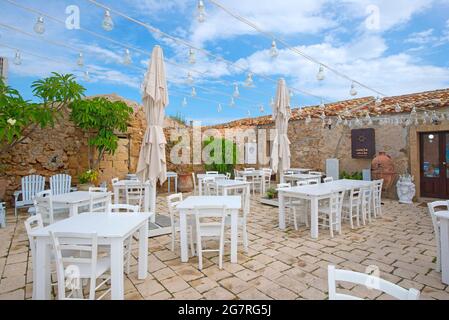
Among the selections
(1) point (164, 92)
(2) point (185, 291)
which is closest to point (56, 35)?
(1) point (164, 92)

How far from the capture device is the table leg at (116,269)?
2.04 metres

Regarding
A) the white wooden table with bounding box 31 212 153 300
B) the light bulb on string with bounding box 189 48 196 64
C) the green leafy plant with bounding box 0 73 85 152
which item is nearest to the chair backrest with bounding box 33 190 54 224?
the white wooden table with bounding box 31 212 153 300

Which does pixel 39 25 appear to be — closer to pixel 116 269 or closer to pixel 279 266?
pixel 116 269

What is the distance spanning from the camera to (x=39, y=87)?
569 centimetres

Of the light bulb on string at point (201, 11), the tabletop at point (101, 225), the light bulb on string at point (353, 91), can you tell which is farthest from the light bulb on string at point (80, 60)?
the light bulb on string at point (353, 91)

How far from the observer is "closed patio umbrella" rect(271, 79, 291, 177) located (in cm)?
626

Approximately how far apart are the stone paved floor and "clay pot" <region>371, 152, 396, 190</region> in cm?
272

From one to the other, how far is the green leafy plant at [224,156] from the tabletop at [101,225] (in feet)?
22.5

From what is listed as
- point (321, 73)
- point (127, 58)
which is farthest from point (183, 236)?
point (321, 73)

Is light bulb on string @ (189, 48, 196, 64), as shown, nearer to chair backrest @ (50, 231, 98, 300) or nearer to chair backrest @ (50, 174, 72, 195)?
chair backrest @ (50, 231, 98, 300)

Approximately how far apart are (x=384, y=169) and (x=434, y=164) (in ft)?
4.67

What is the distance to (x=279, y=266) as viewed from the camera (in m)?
3.06

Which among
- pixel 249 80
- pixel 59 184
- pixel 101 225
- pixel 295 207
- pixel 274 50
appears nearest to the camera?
pixel 101 225
